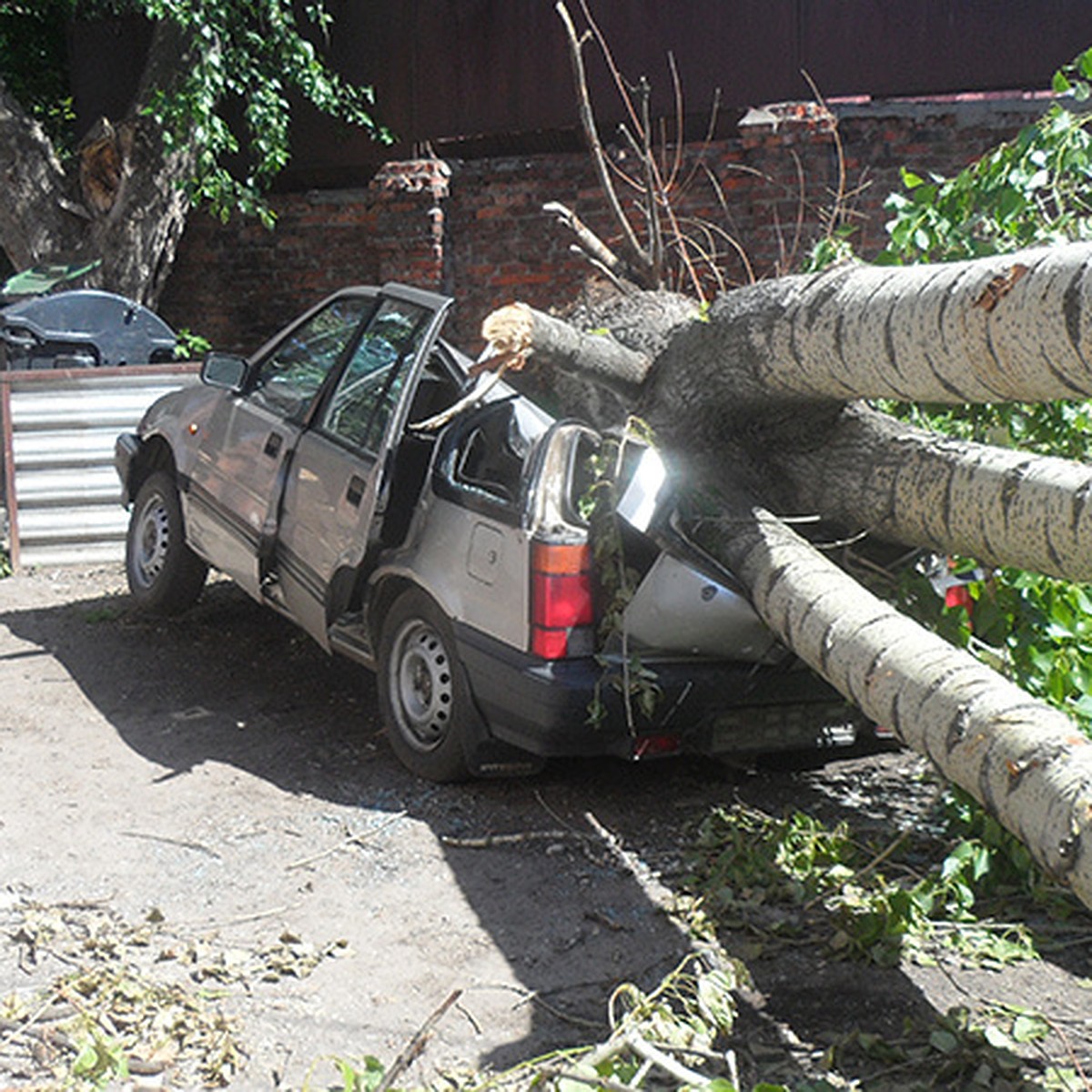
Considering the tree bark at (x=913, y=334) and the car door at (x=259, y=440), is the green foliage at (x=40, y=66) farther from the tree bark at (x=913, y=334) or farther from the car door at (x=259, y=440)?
→ the tree bark at (x=913, y=334)

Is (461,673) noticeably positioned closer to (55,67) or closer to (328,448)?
(328,448)

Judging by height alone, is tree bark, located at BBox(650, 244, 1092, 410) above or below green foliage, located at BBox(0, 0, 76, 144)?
below

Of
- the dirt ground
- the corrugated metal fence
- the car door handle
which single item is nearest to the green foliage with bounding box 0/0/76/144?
the corrugated metal fence

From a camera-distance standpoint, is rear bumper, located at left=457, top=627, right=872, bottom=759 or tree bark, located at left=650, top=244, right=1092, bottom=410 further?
rear bumper, located at left=457, top=627, right=872, bottom=759

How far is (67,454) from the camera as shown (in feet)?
33.0

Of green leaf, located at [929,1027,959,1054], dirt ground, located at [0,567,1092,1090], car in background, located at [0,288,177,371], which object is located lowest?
dirt ground, located at [0,567,1092,1090]

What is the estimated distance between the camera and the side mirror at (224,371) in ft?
24.4

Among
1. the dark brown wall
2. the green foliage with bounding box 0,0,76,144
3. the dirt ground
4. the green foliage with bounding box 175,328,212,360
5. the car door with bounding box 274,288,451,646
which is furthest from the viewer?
the green foliage with bounding box 0,0,76,144

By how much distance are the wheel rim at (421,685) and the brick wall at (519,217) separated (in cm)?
541

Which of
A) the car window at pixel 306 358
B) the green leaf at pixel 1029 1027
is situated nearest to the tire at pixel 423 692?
the car window at pixel 306 358

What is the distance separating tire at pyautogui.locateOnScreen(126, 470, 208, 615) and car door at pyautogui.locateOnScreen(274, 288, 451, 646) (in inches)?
51.3

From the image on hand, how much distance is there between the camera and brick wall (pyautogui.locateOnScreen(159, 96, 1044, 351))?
1130cm

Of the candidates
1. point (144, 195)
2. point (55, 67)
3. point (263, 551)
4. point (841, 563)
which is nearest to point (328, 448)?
point (263, 551)

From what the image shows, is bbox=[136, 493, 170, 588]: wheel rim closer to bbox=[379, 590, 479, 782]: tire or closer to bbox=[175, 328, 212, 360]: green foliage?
bbox=[379, 590, 479, 782]: tire
